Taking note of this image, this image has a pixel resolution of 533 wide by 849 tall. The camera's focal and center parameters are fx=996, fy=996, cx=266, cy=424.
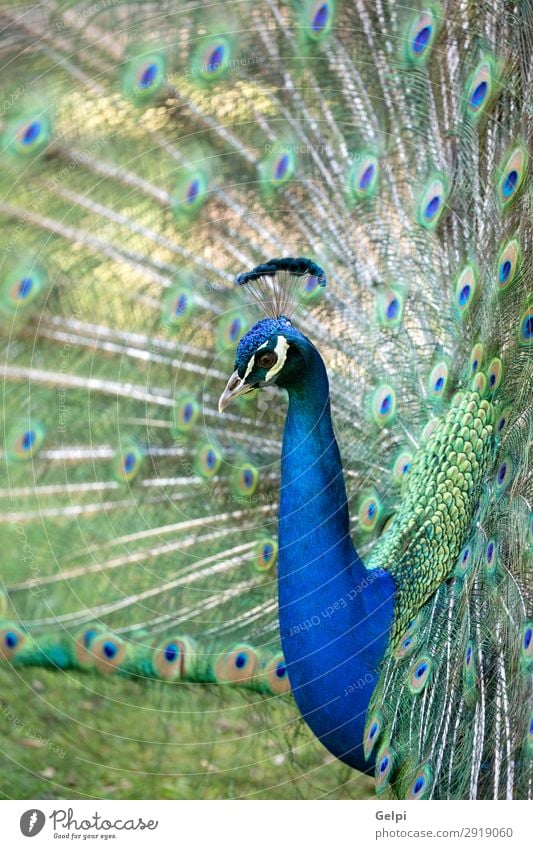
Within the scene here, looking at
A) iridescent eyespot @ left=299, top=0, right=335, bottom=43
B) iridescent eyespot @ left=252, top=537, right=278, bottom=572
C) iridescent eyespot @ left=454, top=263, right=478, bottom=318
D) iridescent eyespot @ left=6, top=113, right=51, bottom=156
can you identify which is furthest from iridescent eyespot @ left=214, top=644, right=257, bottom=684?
iridescent eyespot @ left=299, top=0, right=335, bottom=43

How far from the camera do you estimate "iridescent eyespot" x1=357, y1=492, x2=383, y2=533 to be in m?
1.92

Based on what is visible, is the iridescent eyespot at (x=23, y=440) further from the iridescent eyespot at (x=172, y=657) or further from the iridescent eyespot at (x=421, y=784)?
the iridescent eyespot at (x=421, y=784)

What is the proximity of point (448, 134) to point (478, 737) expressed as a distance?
1.09m

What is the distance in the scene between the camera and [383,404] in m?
1.86

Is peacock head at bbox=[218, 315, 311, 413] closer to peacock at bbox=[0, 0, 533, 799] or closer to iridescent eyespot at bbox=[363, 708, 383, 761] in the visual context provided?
peacock at bbox=[0, 0, 533, 799]

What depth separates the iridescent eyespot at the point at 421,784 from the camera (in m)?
1.77

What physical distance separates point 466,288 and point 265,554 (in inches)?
24.8

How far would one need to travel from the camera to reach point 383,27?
1744 mm

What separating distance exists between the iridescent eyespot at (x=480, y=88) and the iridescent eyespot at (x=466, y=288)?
0.89ft

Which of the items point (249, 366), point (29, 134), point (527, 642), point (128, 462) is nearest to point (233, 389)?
point (249, 366)

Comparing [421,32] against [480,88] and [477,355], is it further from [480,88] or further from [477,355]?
[477,355]

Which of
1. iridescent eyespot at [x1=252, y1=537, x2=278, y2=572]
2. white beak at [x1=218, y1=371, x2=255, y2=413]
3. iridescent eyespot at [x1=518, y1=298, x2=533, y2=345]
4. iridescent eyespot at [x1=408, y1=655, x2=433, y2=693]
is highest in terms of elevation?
iridescent eyespot at [x1=518, y1=298, x2=533, y2=345]

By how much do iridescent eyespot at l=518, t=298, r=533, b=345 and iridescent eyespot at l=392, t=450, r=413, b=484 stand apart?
0.98 ft

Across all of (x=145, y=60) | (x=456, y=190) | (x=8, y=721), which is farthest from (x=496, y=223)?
(x=8, y=721)
